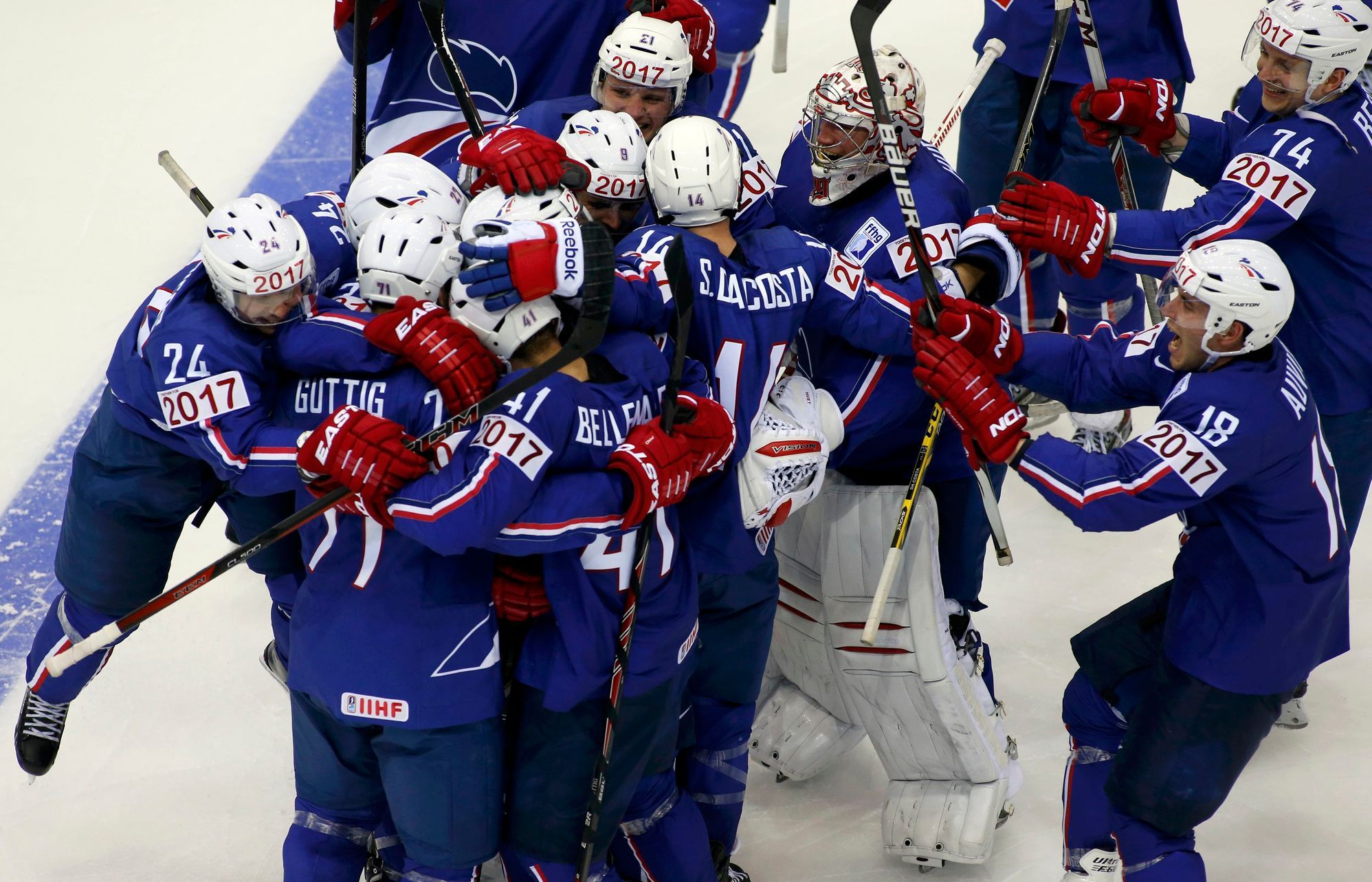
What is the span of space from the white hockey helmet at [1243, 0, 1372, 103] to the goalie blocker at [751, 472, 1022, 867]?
1.35 m

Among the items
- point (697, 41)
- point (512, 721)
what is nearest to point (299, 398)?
point (512, 721)

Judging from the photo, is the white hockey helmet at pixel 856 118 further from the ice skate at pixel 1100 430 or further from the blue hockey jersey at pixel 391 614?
the ice skate at pixel 1100 430

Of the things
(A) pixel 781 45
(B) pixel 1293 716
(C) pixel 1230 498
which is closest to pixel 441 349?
(C) pixel 1230 498

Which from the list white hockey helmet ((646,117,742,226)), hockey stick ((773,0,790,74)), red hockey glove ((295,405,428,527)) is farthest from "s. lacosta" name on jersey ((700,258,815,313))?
hockey stick ((773,0,790,74))

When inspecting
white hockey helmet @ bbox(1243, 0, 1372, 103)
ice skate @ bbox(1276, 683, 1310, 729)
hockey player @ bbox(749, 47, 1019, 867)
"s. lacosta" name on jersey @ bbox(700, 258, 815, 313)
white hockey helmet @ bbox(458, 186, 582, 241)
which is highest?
white hockey helmet @ bbox(1243, 0, 1372, 103)

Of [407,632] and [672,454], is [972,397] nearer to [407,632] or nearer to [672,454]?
[672,454]

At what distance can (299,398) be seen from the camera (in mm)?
3025

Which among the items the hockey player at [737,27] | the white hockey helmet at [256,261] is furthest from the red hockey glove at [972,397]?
the hockey player at [737,27]

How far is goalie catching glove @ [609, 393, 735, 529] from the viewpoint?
289cm

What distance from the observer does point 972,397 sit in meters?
3.16

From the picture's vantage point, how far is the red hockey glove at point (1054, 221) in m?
3.63

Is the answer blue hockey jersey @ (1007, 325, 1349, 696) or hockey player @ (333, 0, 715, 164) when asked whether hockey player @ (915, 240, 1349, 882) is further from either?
hockey player @ (333, 0, 715, 164)

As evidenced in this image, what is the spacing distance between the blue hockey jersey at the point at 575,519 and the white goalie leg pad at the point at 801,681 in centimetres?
59

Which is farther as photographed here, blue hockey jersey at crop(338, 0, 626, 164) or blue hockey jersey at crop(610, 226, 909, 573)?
blue hockey jersey at crop(338, 0, 626, 164)
